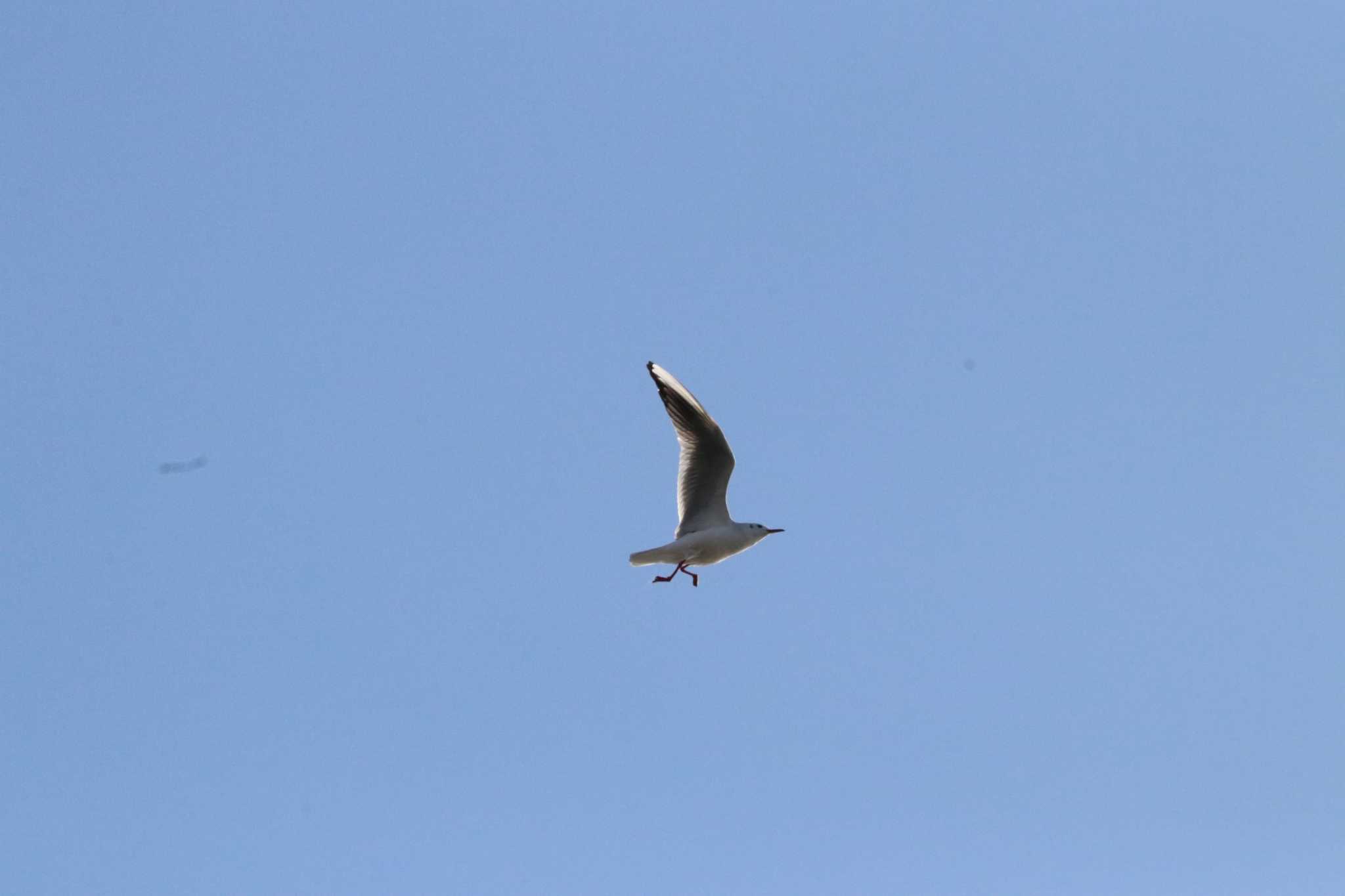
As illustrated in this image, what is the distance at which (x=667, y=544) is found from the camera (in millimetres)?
13039

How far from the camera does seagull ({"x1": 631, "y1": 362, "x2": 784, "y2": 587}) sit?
13234mm

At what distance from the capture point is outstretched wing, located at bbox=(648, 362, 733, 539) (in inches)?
527

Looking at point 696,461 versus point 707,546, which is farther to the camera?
point 696,461

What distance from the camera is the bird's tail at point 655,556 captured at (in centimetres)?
1296

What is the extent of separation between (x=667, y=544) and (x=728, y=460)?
102 centimetres

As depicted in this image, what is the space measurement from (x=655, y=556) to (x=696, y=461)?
3.59 feet

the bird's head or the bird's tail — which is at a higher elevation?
the bird's head

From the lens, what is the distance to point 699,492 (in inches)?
539

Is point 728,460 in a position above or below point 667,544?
above

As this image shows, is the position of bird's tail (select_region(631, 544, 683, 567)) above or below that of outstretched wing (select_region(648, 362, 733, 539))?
below

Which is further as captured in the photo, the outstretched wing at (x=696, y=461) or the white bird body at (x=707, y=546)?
the outstretched wing at (x=696, y=461)

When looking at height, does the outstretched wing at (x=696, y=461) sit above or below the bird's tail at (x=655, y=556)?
above

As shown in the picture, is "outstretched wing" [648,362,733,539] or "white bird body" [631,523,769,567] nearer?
"white bird body" [631,523,769,567]

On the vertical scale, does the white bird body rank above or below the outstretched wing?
below
